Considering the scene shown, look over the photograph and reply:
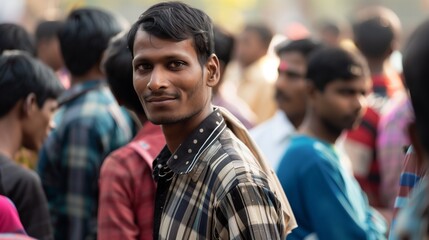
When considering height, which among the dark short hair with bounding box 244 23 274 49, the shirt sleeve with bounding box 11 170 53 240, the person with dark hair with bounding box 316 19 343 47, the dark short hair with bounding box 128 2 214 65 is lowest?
the person with dark hair with bounding box 316 19 343 47

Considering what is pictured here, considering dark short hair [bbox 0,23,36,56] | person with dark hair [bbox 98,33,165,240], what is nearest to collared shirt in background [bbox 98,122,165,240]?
person with dark hair [bbox 98,33,165,240]

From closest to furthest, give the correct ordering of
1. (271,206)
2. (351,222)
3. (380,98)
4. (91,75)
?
(271,206) → (351,222) → (91,75) → (380,98)

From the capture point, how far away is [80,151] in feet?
17.6

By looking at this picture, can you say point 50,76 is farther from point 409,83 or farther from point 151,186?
point 409,83

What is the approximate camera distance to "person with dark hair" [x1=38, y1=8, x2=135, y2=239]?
5332mm

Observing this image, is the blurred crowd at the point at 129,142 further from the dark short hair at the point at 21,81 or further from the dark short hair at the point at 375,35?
the dark short hair at the point at 375,35

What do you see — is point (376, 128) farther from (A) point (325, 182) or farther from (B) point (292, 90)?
(A) point (325, 182)

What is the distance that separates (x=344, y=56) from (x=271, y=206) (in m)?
2.62

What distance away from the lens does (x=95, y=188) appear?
5.41m

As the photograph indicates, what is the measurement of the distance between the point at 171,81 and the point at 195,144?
225 millimetres

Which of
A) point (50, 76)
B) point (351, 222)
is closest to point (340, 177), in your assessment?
point (351, 222)

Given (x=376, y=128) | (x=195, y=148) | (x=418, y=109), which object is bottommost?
(x=376, y=128)

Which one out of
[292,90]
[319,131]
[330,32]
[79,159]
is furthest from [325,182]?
[330,32]

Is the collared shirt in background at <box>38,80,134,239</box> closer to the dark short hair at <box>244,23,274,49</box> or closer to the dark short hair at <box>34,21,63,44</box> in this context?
the dark short hair at <box>34,21,63,44</box>
